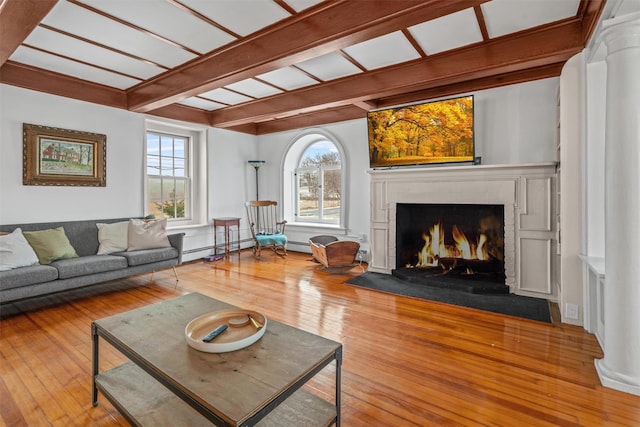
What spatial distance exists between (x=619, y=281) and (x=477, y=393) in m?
1.13

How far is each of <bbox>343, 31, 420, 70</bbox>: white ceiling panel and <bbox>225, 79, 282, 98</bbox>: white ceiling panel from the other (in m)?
1.43

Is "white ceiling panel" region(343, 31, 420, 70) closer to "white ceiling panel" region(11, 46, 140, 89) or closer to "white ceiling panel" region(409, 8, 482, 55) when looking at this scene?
"white ceiling panel" region(409, 8, 482, 55)

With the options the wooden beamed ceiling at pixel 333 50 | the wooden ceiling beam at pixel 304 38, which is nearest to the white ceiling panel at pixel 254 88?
the wooden beamed ceiling at pixel 333 50

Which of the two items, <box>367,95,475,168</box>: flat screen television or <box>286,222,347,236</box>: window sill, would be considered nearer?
<box>367,95,475,168</box>: flat screen television

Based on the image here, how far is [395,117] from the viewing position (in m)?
4.41

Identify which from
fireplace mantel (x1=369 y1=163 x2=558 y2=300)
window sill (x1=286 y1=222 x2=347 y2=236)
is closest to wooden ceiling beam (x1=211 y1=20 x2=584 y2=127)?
fireplace mantel (x1=369 y1=163 x2=558 y2=300)

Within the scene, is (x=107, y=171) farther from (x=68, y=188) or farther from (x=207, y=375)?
(x=207, y=375)

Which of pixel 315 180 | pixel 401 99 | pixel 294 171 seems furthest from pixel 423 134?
pixel 294 171

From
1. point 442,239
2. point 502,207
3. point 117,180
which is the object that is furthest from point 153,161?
point 502,207

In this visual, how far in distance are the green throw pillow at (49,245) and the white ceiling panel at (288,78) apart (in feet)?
10.0

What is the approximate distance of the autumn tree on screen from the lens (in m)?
3.96

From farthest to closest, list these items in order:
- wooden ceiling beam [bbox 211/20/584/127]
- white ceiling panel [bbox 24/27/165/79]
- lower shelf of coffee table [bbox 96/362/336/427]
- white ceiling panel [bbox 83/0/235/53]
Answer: white ceiling panel [bbox 24/27/165/79] < wooden ceiling beam [bbox 211/20/584/127] < white ceiling panel [bbox 83/0/235/53] < lower shelf of coffee table [bbox 96/362/336/427]

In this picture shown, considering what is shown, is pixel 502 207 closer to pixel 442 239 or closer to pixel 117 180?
Answer: pixel 442 239

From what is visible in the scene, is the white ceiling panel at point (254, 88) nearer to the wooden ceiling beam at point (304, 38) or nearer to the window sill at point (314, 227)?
the wooden ceiling beam at point (304, 38)
